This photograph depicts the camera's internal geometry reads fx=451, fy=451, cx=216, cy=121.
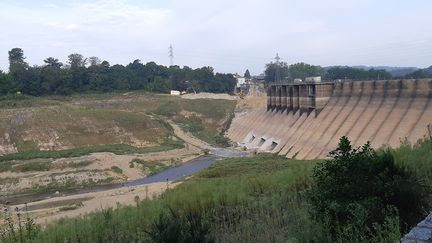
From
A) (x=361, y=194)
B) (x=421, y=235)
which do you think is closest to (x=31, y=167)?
(x=361, y=194)

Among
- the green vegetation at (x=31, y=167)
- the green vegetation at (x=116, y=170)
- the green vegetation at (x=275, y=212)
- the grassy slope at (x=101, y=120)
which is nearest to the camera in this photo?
the green vegetation at (x=275, y=212)

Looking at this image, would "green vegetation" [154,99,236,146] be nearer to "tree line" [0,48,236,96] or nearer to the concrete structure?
"tree line" [0,48,236,96]

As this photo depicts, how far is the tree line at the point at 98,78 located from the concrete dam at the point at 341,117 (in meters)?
45.3

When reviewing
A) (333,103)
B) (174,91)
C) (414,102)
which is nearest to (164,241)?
(414,102)

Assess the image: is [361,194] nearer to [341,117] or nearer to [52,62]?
[341,117]

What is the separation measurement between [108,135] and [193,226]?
6363 cm

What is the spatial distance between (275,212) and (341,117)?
1565 inches

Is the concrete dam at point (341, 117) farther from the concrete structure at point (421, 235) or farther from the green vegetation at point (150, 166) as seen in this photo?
the concrete structure at point (421, 235)

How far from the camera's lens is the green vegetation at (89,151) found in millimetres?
53031

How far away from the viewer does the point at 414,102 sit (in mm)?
39594

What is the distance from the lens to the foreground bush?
7.05 meters

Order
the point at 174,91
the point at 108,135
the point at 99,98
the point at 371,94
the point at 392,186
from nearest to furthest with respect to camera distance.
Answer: the point at 392,186
the point at 371,94
the point at 108,135
the point at 99,98
the point at 174,91

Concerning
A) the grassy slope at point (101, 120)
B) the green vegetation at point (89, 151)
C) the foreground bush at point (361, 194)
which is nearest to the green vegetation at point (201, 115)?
the grassy slope at point (101, 120)

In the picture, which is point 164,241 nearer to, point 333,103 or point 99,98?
point 333,103
